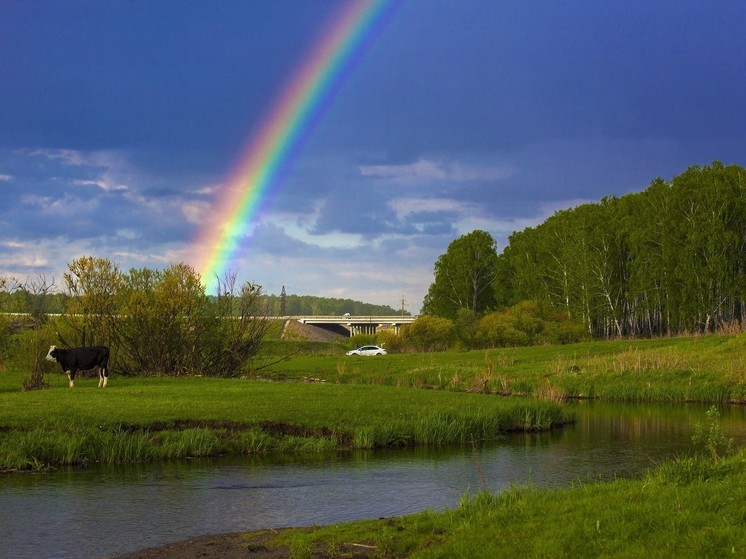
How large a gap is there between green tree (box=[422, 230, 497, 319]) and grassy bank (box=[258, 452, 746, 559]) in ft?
334

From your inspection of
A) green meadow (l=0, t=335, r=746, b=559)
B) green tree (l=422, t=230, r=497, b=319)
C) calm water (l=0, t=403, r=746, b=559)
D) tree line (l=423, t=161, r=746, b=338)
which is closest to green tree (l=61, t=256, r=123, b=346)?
green meadow (l=0, t=335, r=746, b=559)

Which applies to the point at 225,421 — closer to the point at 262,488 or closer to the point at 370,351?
the point at 262,488

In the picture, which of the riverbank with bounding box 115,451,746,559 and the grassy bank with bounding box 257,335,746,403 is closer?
the riverbank with bounding box 115,451,746,559

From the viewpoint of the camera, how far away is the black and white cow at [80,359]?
3472 cm

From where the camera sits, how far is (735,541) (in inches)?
360

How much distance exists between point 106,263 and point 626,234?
6273cm

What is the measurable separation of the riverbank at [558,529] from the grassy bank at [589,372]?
2440 cm

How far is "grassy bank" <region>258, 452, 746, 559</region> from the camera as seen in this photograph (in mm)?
9438

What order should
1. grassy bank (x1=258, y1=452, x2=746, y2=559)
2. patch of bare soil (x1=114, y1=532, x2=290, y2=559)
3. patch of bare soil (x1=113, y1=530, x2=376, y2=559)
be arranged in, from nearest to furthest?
grassy bank (x1=258, y1=452, x2=746, y2=559), patch of bare soil (x1=113, y1=530, x2=376, y2=559), patch of bare soil (x1=114, y1=532, x2=290, y2=559)

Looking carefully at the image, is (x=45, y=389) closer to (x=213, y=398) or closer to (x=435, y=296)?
(x=213, y=398)

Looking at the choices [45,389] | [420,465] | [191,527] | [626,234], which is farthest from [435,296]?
[191,527]

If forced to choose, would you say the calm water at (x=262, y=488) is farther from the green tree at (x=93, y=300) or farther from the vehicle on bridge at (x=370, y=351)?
the vehicle on bridge at (x=370, y=351)

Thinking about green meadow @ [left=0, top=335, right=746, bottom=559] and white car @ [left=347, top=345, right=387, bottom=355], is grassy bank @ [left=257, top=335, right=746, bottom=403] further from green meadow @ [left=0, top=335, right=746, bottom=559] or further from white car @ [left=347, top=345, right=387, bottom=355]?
white car @ [left=347, top=345, right=387, bottom=355]

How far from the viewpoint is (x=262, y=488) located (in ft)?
58.1
